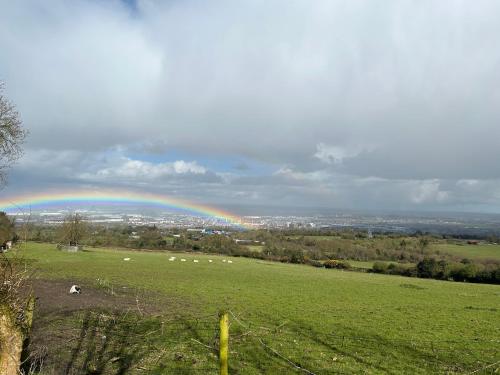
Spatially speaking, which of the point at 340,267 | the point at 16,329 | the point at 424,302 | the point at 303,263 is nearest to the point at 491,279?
the point at 340,267

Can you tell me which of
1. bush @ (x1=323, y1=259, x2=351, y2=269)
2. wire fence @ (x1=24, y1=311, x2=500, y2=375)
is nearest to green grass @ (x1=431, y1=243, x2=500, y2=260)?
bush @ (x1=323, y1=259, x2=351, y2=269)

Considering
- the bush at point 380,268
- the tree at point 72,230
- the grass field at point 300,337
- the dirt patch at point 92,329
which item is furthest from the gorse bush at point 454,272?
the dirt patch at point 92,329

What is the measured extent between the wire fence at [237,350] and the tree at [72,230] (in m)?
48.7

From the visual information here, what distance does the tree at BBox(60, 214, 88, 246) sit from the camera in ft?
196

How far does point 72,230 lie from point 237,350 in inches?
2141

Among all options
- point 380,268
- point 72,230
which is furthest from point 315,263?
point 72,230

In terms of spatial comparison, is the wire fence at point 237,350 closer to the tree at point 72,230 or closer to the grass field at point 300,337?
the grass field at point 300,337

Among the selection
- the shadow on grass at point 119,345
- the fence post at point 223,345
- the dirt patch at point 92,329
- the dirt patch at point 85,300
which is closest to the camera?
the fence post at point 223,345

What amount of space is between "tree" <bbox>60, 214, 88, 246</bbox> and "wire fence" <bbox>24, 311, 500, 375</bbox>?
48689 mm

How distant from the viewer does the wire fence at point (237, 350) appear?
10492 mm

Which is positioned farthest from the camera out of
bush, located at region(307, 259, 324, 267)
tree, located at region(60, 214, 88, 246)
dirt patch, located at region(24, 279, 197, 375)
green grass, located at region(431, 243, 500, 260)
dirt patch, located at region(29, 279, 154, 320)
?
green grass, located at region(431, 243, 500, 260)

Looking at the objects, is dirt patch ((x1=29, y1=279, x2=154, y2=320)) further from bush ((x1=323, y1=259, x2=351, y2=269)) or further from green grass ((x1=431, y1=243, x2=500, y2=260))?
green grass ((x1=431, y1=243, x2=500, y2=260))

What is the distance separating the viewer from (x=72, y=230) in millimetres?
59844

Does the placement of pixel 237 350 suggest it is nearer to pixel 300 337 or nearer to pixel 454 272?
pixel 300 337
